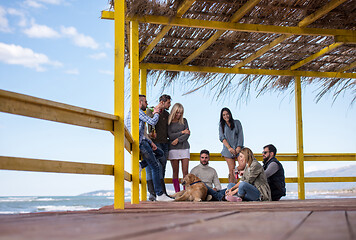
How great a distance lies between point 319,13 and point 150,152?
277 centimetres

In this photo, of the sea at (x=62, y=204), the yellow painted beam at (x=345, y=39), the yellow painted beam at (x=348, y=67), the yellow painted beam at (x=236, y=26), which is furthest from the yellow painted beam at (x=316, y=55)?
the sea at (x=62, y=204)

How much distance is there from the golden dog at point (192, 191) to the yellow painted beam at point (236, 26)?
6.86 ft

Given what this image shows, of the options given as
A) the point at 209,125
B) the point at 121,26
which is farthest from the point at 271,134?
the point at 121,26

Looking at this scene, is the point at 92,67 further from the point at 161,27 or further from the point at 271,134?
the point at 161,27

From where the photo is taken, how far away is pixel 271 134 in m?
35.9

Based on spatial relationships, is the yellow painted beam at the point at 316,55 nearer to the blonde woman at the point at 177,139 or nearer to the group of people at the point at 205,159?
the group of people at the point at 205,159

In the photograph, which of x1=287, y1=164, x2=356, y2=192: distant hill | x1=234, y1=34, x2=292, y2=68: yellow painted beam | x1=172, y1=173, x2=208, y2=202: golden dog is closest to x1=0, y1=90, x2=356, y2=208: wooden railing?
x1=172, y1=173, x2=208, y2=202: golden dog

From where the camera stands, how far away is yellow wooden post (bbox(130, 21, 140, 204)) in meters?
5.18

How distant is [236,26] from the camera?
6.38 m

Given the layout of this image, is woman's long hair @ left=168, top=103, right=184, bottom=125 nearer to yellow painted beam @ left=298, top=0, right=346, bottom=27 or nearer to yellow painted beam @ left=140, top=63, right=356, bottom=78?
yellow painted beam @ left=140, top=63, right=356, bottom=78

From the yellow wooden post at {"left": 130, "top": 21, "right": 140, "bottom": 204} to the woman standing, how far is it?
2.77 meters

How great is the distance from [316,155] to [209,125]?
27964mm

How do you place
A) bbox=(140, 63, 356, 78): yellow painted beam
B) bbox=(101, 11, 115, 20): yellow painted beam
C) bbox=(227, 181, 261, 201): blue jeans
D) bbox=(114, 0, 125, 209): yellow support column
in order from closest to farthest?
bbox=(114, 0, 125, 209): yellow support column → bbox=(101, 11, 115, 20): yellow painted beam → bbox=(227, 181, 261, 201): blue jeans → bbox=(140, 63, 356, 78): yellow painted beam

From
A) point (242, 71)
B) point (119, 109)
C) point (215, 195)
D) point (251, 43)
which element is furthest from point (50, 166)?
point (242, 71)
